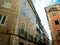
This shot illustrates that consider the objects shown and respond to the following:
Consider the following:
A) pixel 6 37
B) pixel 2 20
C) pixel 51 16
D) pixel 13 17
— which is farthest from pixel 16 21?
pixel 51 16

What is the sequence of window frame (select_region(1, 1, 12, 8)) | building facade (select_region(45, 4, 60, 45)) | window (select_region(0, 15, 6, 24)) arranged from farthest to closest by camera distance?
building facade (select_region(45, 4, 60, 45)), window frame (select_region(1, 1, 12, 8)), window (select_region(0, 15, 6, 24))

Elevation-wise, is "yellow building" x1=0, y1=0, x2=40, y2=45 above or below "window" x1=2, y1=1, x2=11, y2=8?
below

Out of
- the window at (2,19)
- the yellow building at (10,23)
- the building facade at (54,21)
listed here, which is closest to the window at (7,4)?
the yellow building at (10,23)

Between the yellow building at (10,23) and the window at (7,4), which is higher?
the window at (7,4)

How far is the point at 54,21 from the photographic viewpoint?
945 inches

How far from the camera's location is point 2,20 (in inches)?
536

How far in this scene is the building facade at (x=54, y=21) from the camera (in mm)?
21684

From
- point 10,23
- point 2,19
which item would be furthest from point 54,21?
point 2,19

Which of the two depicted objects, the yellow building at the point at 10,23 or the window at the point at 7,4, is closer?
the yellow building at the point at 10,23

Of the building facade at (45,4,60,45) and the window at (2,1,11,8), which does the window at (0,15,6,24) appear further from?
the building facade at (45,4,60,45)

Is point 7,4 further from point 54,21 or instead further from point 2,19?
point 54,21

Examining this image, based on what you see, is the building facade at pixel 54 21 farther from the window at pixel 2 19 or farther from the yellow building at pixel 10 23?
the window at pixel 2 19

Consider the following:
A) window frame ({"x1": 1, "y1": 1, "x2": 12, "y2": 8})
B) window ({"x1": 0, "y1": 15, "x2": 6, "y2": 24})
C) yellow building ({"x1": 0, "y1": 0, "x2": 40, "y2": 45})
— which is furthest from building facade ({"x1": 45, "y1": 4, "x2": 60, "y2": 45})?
window ({"x1": 0, "y1": 15, "x2": 6, "y2": 24})

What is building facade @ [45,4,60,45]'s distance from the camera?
21.7 metres
